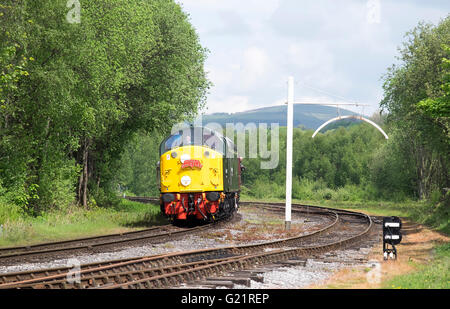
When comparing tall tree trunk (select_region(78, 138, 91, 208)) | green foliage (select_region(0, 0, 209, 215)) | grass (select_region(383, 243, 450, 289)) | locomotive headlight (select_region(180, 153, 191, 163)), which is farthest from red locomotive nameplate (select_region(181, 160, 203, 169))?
grass (select_region(383, 243, 450, 289))

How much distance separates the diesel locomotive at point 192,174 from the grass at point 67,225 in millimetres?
2056

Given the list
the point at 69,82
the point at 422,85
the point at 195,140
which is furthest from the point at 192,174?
the point at 422,85

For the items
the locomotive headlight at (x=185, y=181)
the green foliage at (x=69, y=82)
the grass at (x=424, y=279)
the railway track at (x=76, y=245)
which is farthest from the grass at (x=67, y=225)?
the grass at (x=424, y=279)

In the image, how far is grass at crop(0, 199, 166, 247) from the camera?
18375 millimetres

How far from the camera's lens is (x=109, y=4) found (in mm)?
25641

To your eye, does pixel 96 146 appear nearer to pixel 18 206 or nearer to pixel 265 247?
pixel 18 206

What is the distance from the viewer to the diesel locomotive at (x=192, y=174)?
22.4 metres

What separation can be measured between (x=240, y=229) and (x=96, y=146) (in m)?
13.3

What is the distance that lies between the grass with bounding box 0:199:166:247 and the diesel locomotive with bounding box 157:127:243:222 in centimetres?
206

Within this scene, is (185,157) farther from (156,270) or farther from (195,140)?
(156,270)

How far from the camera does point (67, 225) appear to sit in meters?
21.9

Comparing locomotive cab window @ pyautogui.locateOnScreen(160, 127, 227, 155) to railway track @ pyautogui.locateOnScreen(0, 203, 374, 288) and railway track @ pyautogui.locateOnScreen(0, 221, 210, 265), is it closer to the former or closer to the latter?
railway track @ pyautogui.locateOnScreen(0, 221, 210, 265)

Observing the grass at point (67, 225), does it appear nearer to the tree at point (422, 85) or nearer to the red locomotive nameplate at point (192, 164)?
the red locomotive nameplate at point (192, 164)
